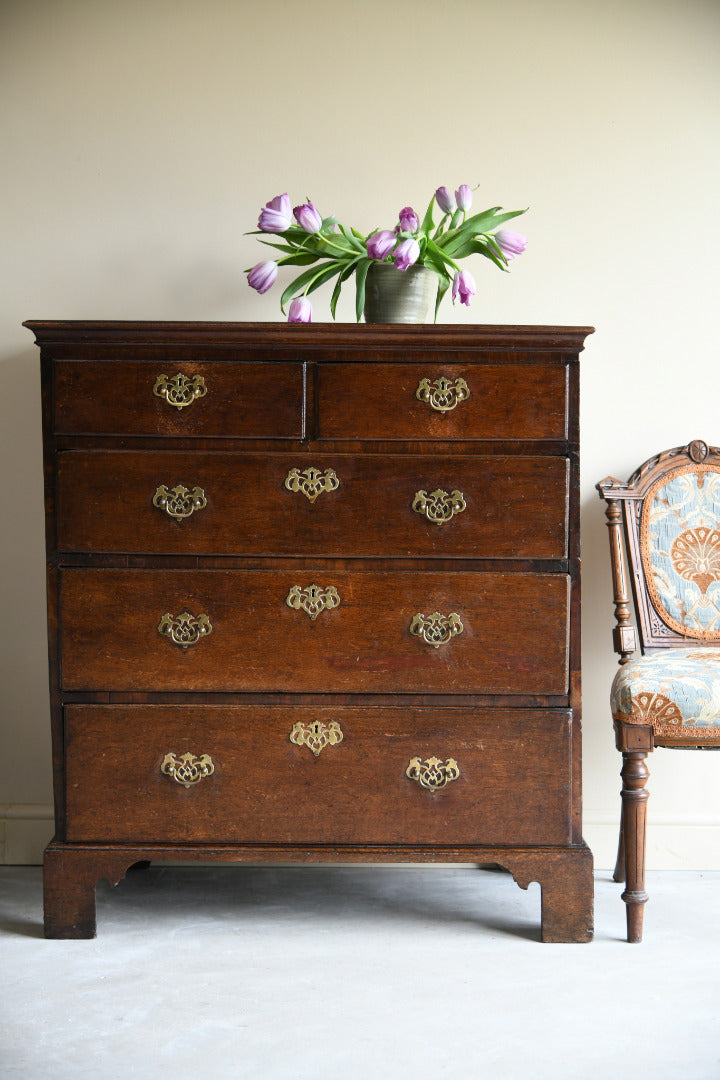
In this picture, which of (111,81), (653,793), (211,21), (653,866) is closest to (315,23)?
(211,21)

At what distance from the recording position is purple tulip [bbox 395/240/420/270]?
2.06 meters

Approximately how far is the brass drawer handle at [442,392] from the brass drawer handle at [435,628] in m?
0.44

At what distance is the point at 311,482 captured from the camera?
1976mm

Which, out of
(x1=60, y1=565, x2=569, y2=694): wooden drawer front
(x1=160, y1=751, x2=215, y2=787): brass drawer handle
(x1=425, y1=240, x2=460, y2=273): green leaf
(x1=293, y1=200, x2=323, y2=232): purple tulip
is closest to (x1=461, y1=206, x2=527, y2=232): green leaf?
(x1=425, y1=240, x2=460, y2=273): green leaf

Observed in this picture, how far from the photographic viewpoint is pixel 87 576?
2.00 m

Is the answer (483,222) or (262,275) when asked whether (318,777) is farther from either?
(483,222)

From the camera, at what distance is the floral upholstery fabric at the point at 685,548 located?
233 cm

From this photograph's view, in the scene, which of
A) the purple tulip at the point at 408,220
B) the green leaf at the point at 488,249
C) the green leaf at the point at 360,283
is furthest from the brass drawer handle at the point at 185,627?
the green leaf at the point at 488,249

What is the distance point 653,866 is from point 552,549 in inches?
43.7

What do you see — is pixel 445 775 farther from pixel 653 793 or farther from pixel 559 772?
pixel 653 793

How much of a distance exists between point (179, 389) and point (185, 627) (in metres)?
0.51

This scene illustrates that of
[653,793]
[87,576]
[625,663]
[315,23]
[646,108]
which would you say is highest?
[315,23]

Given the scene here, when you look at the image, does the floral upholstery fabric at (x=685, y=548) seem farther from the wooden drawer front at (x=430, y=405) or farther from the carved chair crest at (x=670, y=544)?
the wooden drawer front at (x=430, y=405)

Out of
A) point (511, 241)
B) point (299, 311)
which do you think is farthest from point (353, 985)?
point (511, 241)
